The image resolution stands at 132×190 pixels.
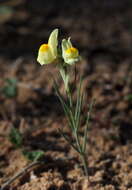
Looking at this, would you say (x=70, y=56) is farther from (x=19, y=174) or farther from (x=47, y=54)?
(x=19, y=174)

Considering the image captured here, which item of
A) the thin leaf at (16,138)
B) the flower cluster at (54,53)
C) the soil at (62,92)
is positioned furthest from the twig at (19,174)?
the flower cluster at (54,53)

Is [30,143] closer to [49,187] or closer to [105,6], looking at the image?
[49,187]

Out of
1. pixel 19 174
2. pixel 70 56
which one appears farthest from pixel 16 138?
pixel 70 56

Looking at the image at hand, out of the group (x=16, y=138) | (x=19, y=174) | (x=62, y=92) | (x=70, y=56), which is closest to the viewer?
(x=70, y=56)

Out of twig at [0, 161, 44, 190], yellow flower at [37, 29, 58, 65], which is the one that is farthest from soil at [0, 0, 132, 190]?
yellow flower at [37, 29, 58, 65]

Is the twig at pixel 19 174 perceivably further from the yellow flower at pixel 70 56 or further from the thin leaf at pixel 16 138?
the yellow flower at pixel 70 56

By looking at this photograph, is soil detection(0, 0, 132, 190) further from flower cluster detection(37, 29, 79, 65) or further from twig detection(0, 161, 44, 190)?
flower cluster detection(37, 29, 79, 65)

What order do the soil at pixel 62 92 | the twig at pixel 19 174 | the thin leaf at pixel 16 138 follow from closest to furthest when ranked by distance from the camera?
the twig at pixel 19 174 < the soil at pixel 62 92 < the thin leaf at pixel 16 138

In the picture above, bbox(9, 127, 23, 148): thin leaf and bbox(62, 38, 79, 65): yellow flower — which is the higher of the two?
bbox(62, 38, 79, 65): yellow flower

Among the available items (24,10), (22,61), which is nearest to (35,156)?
(22,61)
